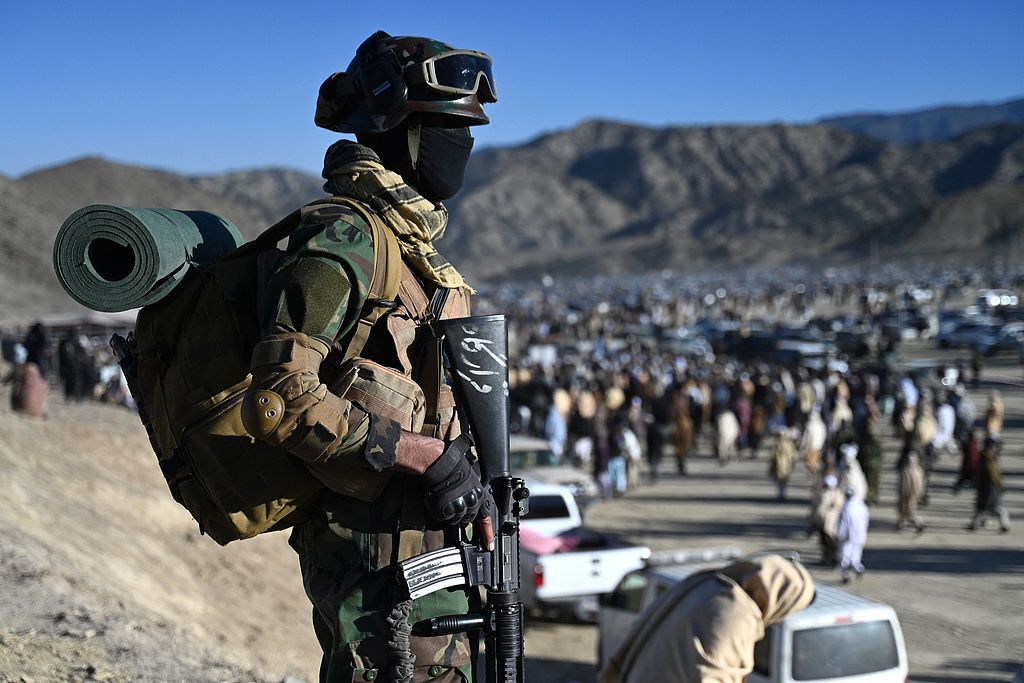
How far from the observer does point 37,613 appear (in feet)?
16.2

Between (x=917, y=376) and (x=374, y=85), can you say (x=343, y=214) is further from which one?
(x=917, y=376)

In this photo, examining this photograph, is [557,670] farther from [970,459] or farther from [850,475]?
[970,459]

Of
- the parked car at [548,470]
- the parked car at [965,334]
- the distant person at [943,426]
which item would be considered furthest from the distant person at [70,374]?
the parked car at [965,334]

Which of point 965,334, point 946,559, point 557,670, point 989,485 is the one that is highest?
point 965,334

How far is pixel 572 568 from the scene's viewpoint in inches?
401

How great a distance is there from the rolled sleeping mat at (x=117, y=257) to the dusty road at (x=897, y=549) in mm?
7431

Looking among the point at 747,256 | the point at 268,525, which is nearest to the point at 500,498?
the point at 268,525

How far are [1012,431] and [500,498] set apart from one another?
22672mm

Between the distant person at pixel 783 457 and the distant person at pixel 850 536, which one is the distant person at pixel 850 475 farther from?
the distant person at pixel 783 457

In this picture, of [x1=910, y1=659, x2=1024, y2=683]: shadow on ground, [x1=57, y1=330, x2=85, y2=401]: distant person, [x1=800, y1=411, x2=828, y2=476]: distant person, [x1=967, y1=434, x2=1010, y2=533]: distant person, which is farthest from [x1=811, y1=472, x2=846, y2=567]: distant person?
[x1=57, y1=330, x2=85, y2=401]: distant person

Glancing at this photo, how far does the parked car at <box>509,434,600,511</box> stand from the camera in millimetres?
13680

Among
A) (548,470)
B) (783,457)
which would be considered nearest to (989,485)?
(783,457)

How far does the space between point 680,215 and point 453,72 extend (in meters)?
172

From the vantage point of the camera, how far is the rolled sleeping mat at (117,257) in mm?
2312
